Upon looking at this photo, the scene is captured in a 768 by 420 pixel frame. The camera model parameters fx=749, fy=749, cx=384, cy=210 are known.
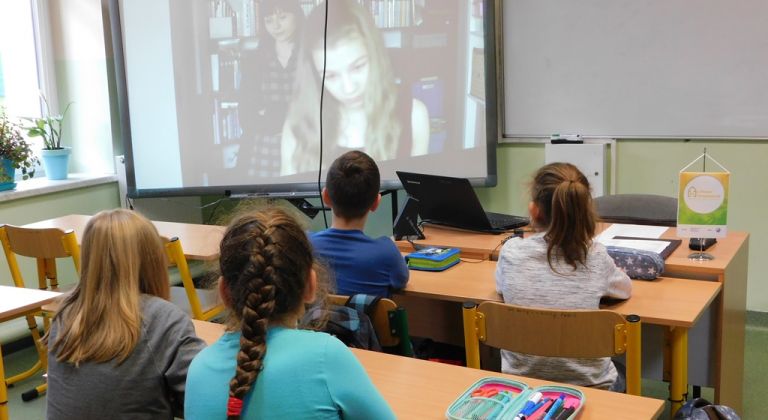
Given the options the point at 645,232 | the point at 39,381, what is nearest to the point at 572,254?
the point at 645,232

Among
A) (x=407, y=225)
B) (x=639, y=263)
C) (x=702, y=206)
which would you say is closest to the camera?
(x=639, y=263)

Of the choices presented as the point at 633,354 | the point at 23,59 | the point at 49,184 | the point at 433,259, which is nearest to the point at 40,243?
the point at 49,184

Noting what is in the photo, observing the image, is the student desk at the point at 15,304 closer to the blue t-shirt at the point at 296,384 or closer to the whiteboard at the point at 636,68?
the blue t-shirt at the point at 296,384

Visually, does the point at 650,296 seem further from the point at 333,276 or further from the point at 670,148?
the point at 670,148

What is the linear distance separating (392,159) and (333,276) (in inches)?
87.7

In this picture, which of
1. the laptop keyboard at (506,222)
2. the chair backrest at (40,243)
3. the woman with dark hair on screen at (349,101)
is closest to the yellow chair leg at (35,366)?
the chair backrest at (40,243)

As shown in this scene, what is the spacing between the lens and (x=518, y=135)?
4512mm

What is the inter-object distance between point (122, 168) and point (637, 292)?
3.35 meters

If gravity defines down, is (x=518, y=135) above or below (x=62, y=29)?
below

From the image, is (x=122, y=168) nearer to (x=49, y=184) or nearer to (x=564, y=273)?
(x=49, y=184)

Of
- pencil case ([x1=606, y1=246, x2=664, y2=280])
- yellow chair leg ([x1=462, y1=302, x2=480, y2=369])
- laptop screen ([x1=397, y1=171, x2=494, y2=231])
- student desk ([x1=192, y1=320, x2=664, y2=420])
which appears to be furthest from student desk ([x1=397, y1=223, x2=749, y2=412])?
student desk ([x1=192, y1=320, x2=664, y2=420])

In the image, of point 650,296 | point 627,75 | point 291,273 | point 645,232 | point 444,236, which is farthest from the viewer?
point 627,75

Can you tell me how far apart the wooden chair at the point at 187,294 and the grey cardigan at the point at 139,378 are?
0.97m

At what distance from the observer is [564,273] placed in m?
2.08
